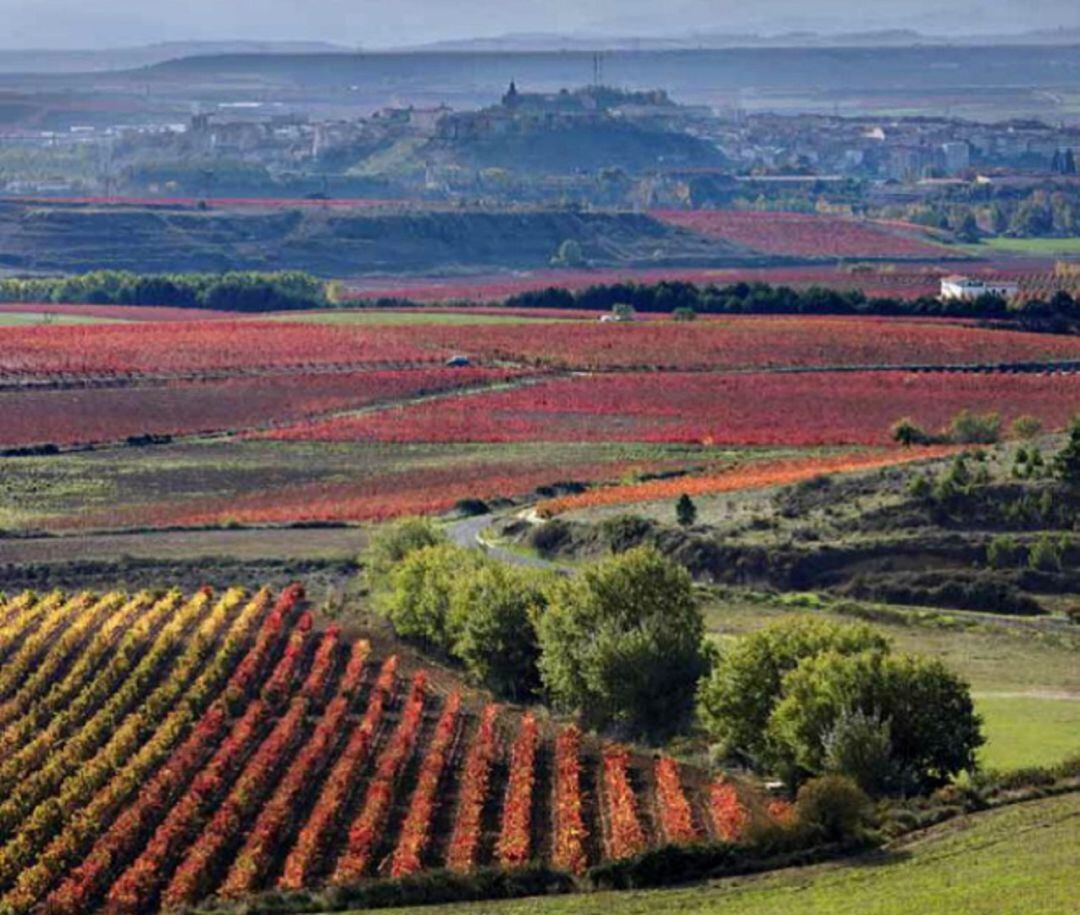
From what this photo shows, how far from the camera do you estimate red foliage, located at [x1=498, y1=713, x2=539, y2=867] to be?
138ft

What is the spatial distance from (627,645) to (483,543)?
928 inches

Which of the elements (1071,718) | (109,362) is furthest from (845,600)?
(109,362)

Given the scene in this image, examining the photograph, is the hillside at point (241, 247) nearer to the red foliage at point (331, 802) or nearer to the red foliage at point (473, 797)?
the red foliage at point (331, 802)

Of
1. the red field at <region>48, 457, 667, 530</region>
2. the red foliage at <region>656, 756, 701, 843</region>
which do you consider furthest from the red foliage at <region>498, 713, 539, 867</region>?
the red field at <region>48, 457, 667, 530</region>

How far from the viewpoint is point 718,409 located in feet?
349

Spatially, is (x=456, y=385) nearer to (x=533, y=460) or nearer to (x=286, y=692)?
(x=533, y=460)

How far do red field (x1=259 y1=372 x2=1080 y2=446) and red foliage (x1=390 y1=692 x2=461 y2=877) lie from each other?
4599 centimetres

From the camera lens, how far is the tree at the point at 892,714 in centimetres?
4553

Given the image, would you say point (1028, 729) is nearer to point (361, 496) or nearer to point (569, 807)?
point (569, 807)

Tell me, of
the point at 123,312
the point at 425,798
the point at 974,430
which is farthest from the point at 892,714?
the point at 123,312

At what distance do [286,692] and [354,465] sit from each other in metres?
39.6

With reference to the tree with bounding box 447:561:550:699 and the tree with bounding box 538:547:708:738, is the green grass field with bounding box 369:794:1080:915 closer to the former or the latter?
the tree with bounding box 538:547:708:738

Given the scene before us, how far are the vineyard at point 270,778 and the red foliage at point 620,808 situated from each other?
63 millimetres

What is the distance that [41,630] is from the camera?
6072cm
